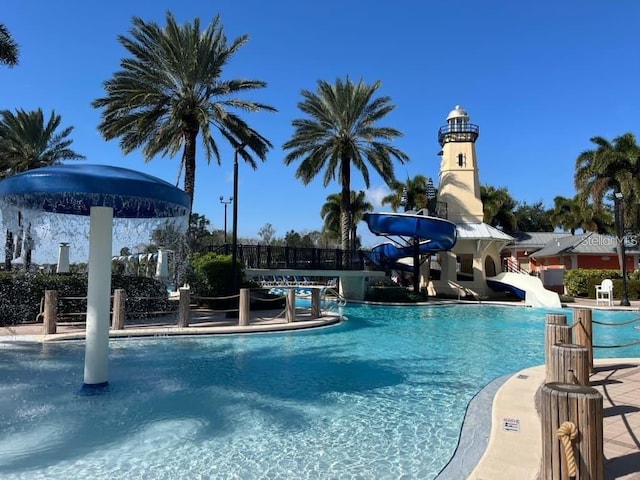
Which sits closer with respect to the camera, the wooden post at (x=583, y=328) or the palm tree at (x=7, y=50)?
the wooden post at (x=583, y=328)

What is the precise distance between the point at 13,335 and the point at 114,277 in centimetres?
415

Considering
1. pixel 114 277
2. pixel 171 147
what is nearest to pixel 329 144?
pixel 171 147

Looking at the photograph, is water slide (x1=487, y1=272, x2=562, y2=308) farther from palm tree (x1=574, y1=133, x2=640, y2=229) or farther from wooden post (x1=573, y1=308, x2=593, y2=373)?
wooden post (x1=573, y1=308, x2=593, y2=373)

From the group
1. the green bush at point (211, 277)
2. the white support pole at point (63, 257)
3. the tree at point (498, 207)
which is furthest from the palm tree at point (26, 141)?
the tree at point (498, 207)

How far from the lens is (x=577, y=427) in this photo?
3.10 m

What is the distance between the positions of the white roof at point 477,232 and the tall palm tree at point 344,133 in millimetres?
6964

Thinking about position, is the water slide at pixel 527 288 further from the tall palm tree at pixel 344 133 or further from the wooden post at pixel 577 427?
the wooden post at pixel 577 427

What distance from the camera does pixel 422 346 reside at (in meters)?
12.8

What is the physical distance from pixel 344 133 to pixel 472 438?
23036 mm

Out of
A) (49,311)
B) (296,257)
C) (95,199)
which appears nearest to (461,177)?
(296,257)

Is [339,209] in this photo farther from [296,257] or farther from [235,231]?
[235,231]

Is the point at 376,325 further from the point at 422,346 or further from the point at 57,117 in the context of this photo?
the point at 57,117

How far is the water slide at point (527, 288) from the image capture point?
84.9 ft

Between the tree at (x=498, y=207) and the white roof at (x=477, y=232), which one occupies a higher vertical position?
the tree at (x=498, y=207)
